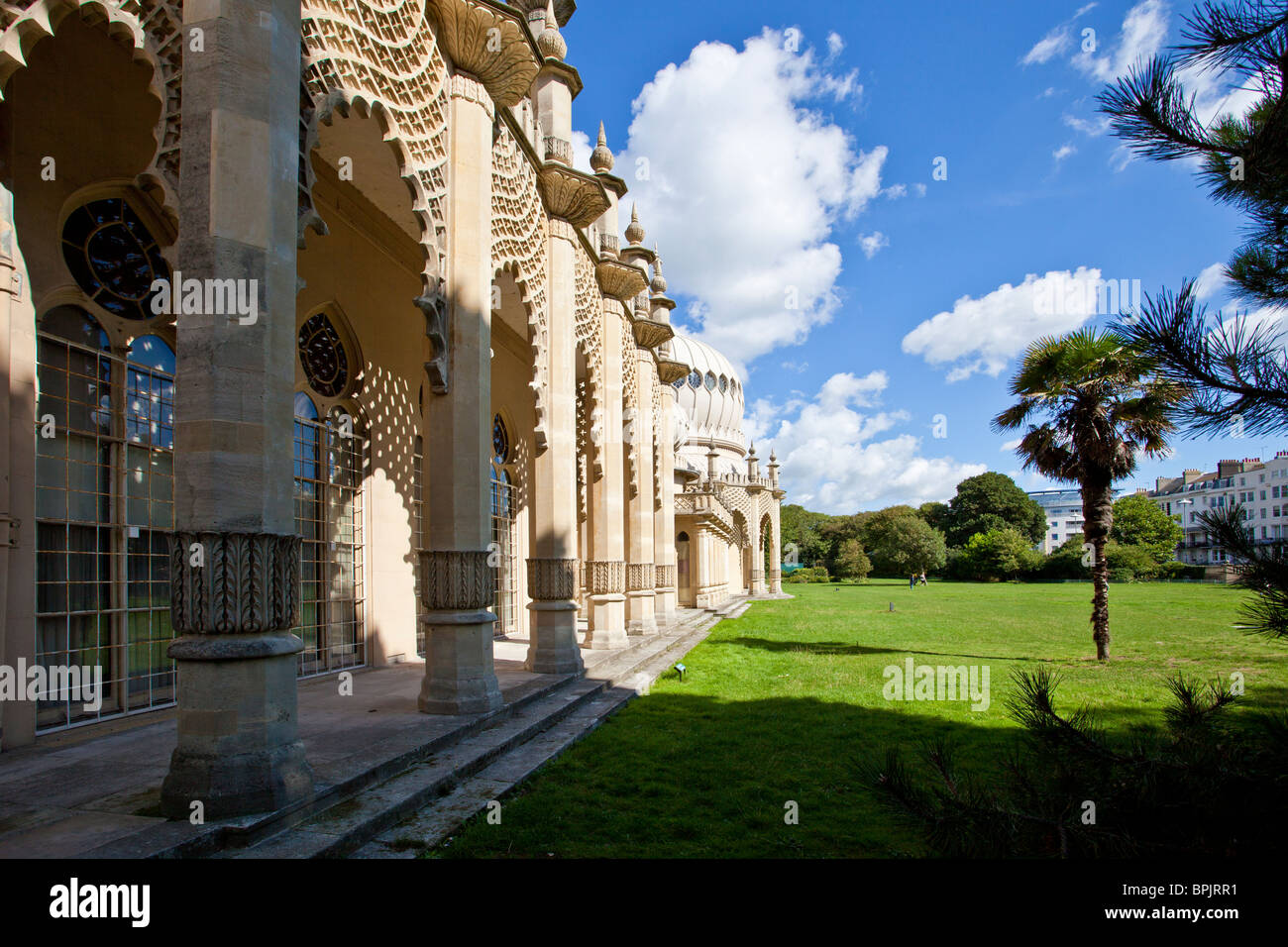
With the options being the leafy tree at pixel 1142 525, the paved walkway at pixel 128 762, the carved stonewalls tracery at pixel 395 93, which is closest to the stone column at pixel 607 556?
the paved walkway at pixel 128 762

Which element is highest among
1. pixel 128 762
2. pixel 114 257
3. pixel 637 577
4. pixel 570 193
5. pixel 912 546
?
pixel 570 193

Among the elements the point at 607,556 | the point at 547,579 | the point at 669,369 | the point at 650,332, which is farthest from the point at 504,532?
the point at 669,369

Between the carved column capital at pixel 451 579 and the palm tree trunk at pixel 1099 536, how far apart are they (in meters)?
12.0

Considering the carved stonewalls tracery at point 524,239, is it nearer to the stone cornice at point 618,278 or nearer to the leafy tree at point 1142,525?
the stone cornice at point 618,278

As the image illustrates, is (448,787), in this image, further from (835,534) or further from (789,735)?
(835,534)

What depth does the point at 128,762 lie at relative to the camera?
582 centimetres

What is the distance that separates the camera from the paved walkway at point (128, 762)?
420cm

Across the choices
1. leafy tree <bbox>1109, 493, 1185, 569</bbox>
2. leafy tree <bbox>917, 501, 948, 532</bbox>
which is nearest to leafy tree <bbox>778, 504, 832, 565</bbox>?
leafy tree <bbox>917, 501, 948, 532</bbox>

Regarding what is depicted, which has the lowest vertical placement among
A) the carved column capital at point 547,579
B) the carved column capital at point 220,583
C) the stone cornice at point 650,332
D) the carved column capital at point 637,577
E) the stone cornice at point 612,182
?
the carved column capital at point 637,577

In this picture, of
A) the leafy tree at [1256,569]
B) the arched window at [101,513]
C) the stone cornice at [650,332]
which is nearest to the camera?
the leafy tree at [1256,569]

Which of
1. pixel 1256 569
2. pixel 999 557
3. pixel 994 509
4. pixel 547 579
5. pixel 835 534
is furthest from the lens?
pixel 835 534

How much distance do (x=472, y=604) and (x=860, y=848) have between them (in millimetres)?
4643

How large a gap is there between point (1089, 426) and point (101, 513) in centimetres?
1518
